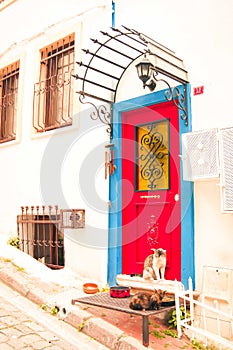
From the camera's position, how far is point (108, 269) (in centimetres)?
505

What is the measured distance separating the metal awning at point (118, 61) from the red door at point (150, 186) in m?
0.48

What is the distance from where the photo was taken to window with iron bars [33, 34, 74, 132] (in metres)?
6.50

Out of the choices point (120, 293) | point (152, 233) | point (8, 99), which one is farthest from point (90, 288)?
point (8, 99)

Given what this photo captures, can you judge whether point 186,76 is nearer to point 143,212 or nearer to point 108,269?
point 143,212

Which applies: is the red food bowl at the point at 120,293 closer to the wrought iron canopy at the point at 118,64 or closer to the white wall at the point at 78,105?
the white wall at the point at 78,105

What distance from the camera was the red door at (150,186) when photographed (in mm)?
4590

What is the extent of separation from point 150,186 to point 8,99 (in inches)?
178

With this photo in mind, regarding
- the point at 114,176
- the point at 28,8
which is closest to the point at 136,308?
the point at 114,176

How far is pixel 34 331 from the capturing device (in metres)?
3.69

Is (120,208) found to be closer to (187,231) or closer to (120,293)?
(187,231)

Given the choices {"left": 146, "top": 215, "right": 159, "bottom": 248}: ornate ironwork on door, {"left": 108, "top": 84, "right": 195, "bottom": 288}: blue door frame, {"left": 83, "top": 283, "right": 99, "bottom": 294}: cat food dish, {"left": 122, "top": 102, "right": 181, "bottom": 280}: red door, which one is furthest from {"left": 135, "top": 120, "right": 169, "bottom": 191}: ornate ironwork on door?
{"left": 83, "top": 283, "right": 99, "bottom": 294}: cat food dish

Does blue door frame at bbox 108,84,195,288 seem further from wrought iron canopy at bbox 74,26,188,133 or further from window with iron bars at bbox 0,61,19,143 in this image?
window with iron bars at bbox 0,61,19,143

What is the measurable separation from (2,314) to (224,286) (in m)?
2.44

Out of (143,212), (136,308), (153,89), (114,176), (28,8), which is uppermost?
(28,8)
